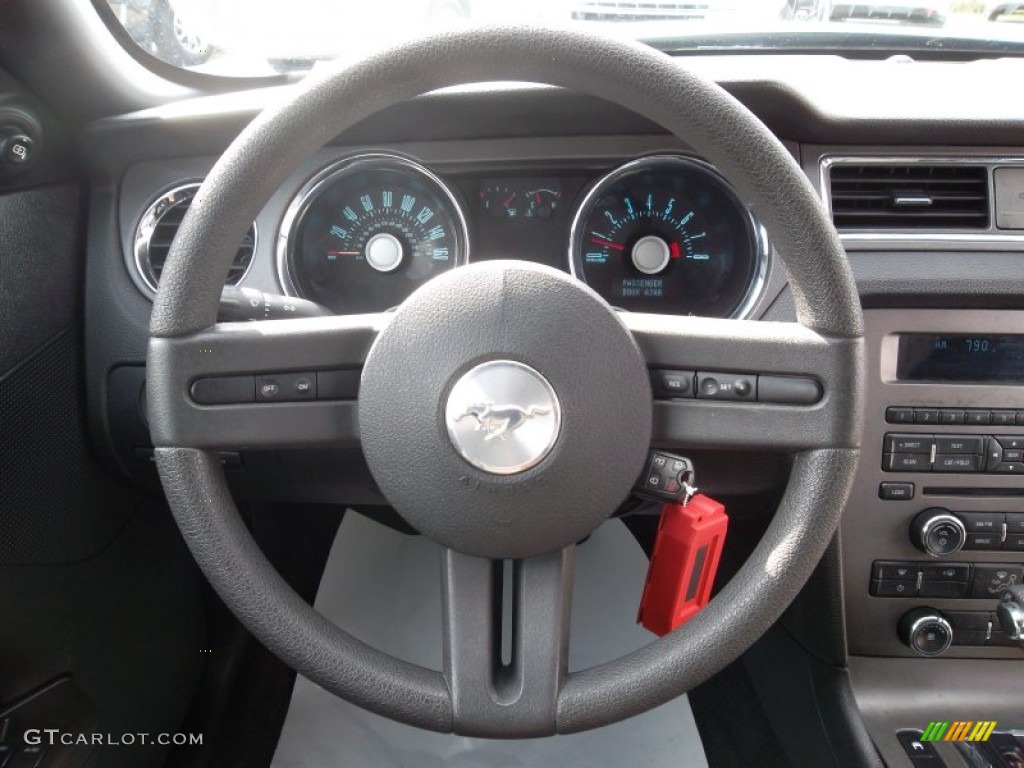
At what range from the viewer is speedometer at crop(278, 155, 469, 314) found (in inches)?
53.7

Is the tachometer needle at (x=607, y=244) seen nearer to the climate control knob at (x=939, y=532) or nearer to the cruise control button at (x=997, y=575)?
the climate control knob at (x=939, y=532)

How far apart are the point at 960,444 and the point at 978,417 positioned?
5cm

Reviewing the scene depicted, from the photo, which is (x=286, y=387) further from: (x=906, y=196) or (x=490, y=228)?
(x=906, y=196)

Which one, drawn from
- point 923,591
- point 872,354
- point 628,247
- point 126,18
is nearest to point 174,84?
point 126,18

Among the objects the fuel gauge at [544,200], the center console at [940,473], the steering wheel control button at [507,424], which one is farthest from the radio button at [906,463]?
the steering wheel control button at [507,424]

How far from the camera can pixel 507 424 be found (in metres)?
0.86

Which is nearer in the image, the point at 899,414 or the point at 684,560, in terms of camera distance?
the point at 684,560

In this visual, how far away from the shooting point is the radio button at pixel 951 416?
1.35 meters

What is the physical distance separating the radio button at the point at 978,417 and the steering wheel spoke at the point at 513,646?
72cm

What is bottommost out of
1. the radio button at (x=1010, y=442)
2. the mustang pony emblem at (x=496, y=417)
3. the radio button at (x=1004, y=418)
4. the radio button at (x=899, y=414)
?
the radio button at (x=1010, y=442)

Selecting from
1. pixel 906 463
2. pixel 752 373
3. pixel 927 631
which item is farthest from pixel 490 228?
pixel 927 631

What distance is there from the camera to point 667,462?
0.96 m

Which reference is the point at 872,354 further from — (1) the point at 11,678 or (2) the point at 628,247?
(1) the point at 11,678

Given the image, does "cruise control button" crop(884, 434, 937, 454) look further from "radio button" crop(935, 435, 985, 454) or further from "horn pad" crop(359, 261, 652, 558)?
"horn pad" crop(359, 261, 652, 558)
